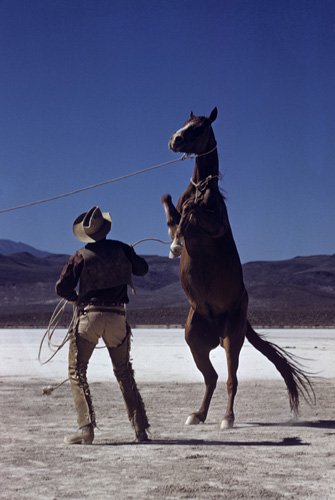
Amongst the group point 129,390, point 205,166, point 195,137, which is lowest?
point 129,390

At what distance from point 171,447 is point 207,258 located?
200 cm

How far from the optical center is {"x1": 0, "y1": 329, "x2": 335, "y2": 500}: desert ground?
179 inches

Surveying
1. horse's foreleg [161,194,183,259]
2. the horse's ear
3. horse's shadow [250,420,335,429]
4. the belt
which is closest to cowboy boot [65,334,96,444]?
the belt

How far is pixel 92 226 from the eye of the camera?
252 inches

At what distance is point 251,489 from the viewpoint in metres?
4.51

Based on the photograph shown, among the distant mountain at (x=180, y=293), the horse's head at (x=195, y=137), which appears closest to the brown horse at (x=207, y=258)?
the horse's head at (x=195, y=137)

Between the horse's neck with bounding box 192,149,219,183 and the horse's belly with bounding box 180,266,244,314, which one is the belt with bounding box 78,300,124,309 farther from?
the horse's neck with bounding box 192,149,219,183

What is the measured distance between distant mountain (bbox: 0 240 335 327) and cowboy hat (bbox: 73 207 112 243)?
2922 cm

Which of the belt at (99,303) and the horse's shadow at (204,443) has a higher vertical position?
the belt at (99,303)

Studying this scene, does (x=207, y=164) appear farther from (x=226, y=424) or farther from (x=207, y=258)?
(x=226, y=424)

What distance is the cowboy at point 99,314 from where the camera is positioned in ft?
20.4

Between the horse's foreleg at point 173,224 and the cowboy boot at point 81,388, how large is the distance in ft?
4.33

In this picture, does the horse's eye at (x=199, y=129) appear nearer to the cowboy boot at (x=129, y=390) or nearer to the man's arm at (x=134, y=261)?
the man's arm at (x=134, y=261)

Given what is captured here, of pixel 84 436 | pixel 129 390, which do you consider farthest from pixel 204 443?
pixel 84 436
